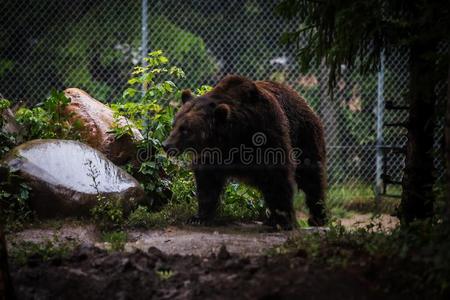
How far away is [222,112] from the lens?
19.5 feet

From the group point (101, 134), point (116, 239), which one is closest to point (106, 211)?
point (116, 239)

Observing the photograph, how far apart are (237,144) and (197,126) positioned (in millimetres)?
459

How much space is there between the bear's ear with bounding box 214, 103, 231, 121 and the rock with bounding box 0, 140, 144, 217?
4.18 ft

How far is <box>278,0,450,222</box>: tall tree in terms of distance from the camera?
4172 mm

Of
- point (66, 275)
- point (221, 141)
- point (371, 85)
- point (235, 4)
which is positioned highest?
point (235, 4)

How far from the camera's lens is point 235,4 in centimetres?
1038

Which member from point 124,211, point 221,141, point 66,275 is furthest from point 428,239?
point 124,211

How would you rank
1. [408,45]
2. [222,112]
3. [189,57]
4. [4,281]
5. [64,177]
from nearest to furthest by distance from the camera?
1. [4,281]
2. [408,45]
3. [222,112]
4. [64,177]
5. [189,57]

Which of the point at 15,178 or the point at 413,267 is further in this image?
the point at 15,178

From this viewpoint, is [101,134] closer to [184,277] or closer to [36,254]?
[36,254]

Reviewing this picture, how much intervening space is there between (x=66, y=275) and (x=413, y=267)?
82.0 inches

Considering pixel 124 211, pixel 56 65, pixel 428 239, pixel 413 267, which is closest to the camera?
pixel 413 267

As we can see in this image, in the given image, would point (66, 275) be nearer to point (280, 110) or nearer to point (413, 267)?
point (413, 267)

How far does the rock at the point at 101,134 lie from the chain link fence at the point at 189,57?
200 cm
